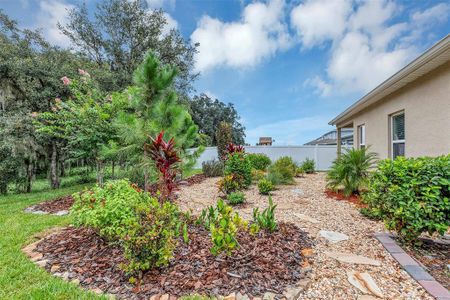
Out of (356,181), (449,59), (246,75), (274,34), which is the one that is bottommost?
(356,181)

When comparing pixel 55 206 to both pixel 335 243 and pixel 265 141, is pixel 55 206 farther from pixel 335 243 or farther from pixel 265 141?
pixel 265 141

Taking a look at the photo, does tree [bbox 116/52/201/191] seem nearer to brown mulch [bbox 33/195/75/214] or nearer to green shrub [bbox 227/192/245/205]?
green shrub [bbox 227/192/245/205]

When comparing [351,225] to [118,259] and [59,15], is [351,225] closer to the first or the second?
[118,259]

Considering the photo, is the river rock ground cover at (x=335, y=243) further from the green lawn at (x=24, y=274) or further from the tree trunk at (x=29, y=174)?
the tree trunk at (x=29, y=174)

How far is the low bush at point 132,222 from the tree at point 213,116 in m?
17.5

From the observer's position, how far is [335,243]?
291cm

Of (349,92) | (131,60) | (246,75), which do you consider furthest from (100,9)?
(349,92)

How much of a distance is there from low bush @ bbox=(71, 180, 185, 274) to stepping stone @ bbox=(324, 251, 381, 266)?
173 cm

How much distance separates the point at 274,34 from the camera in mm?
7801

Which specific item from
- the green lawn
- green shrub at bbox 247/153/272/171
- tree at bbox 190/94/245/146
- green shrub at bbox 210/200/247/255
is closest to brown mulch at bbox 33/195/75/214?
the green lawn

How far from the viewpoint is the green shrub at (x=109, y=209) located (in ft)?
8.20

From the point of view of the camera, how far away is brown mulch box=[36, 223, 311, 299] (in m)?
1.96

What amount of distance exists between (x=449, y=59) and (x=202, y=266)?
15.3 ft

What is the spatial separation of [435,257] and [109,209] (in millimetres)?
3608
